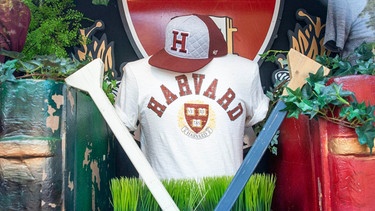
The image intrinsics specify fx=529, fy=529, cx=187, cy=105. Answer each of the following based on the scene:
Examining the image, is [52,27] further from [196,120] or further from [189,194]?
[189,194]

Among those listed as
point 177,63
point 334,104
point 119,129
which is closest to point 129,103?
point 177,63

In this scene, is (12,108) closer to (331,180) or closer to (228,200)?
(228,200)

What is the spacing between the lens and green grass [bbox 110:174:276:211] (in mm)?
1695

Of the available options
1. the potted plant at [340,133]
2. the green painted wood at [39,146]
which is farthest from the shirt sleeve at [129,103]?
the potted plant at [340,133]

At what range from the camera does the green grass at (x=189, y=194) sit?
170 cm

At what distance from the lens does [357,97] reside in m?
1.57

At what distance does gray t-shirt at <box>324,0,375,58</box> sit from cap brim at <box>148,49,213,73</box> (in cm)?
71

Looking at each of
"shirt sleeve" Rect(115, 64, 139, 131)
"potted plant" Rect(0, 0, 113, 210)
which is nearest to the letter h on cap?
"shirt sleeve" Rect(115, 64, 139, 131)

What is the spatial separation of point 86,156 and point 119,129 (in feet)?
1.16

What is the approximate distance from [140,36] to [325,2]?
944 mm

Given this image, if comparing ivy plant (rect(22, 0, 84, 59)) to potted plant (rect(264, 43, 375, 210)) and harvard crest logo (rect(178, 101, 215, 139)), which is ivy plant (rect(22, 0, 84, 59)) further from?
potted plant (rect(264, 43, 375, 210))

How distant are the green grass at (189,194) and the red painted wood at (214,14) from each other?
1.05 m

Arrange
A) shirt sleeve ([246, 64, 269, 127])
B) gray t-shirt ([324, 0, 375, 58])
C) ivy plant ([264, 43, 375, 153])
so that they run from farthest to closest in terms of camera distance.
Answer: gray t-shirt ([324, 0, 375, 58]), shirt sleeve ([246, 64, 269, 127]), ivy plant ([264, 43, 375, 153])

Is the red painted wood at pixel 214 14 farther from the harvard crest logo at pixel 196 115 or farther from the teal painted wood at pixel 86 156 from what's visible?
the harvard crest logo at pixel 196 115
